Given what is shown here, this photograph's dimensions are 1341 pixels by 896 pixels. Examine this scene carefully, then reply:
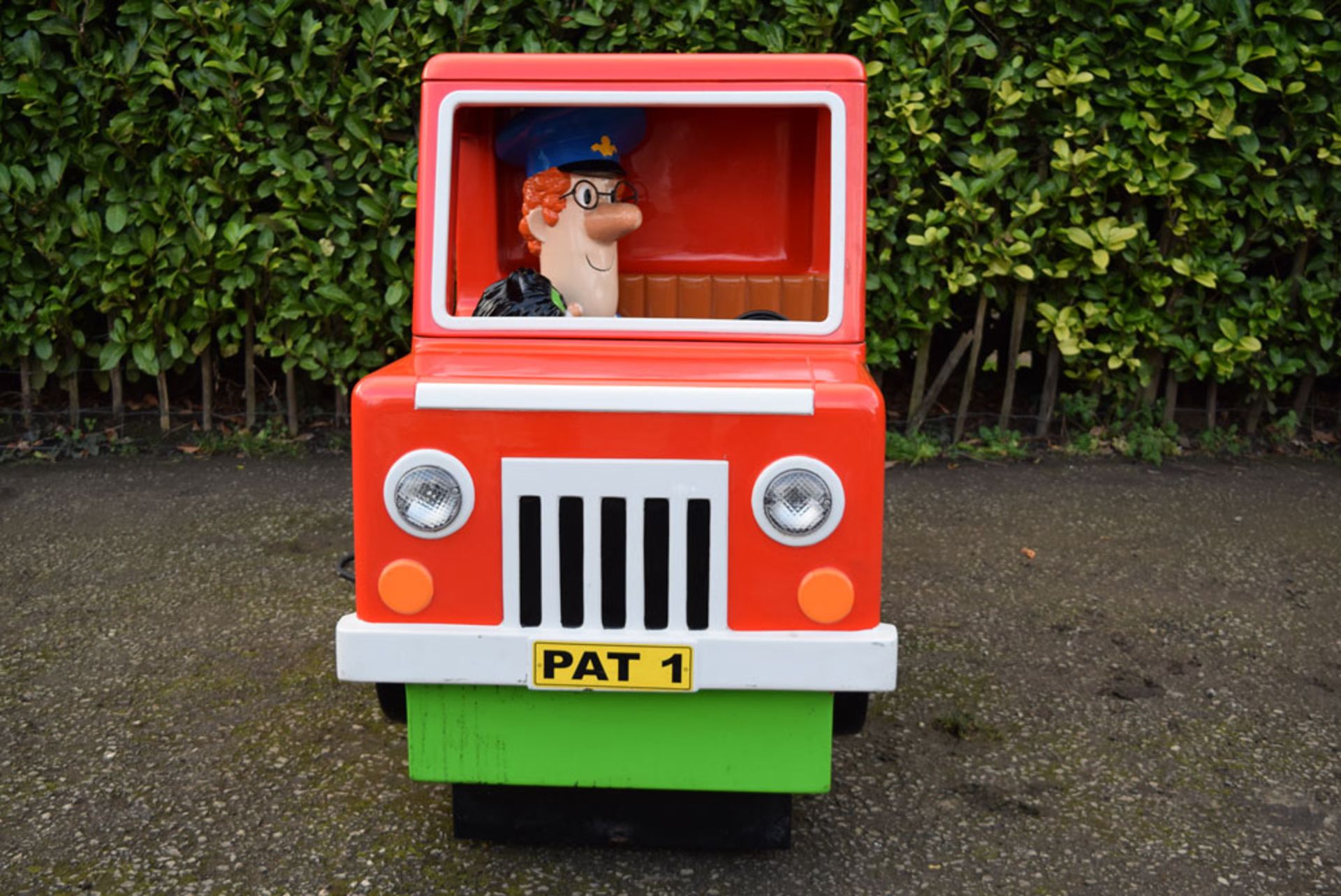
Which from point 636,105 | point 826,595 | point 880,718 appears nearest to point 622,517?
point 826,595

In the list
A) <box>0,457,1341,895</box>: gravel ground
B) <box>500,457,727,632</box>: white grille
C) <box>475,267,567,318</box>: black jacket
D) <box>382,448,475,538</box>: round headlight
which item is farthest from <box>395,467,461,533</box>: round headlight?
<box>0,457,1341,895</box>: gravel ground

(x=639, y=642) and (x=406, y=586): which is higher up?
(x=406, y=586)

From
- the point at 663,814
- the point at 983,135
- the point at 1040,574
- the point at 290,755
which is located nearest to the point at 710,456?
the point at 663,814

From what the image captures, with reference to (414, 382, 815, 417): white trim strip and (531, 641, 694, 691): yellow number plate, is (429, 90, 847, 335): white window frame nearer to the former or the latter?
(414, 382, 815, 417): white trim strip

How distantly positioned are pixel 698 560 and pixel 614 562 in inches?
6.4

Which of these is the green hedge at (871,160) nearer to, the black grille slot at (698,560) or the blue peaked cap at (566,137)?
the blue peaked cap at (566,137)

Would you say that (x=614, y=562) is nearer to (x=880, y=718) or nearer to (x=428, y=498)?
(x=428, y=498)

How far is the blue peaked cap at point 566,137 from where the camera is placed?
3.01 metres

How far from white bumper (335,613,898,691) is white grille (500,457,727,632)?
0.13 ft

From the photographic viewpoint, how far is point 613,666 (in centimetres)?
233

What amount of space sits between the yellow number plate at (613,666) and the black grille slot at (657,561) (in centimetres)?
7

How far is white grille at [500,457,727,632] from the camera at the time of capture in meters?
2.29

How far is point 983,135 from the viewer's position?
17.2 ft

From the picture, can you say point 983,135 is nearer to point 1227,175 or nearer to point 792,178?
point 1227,175
